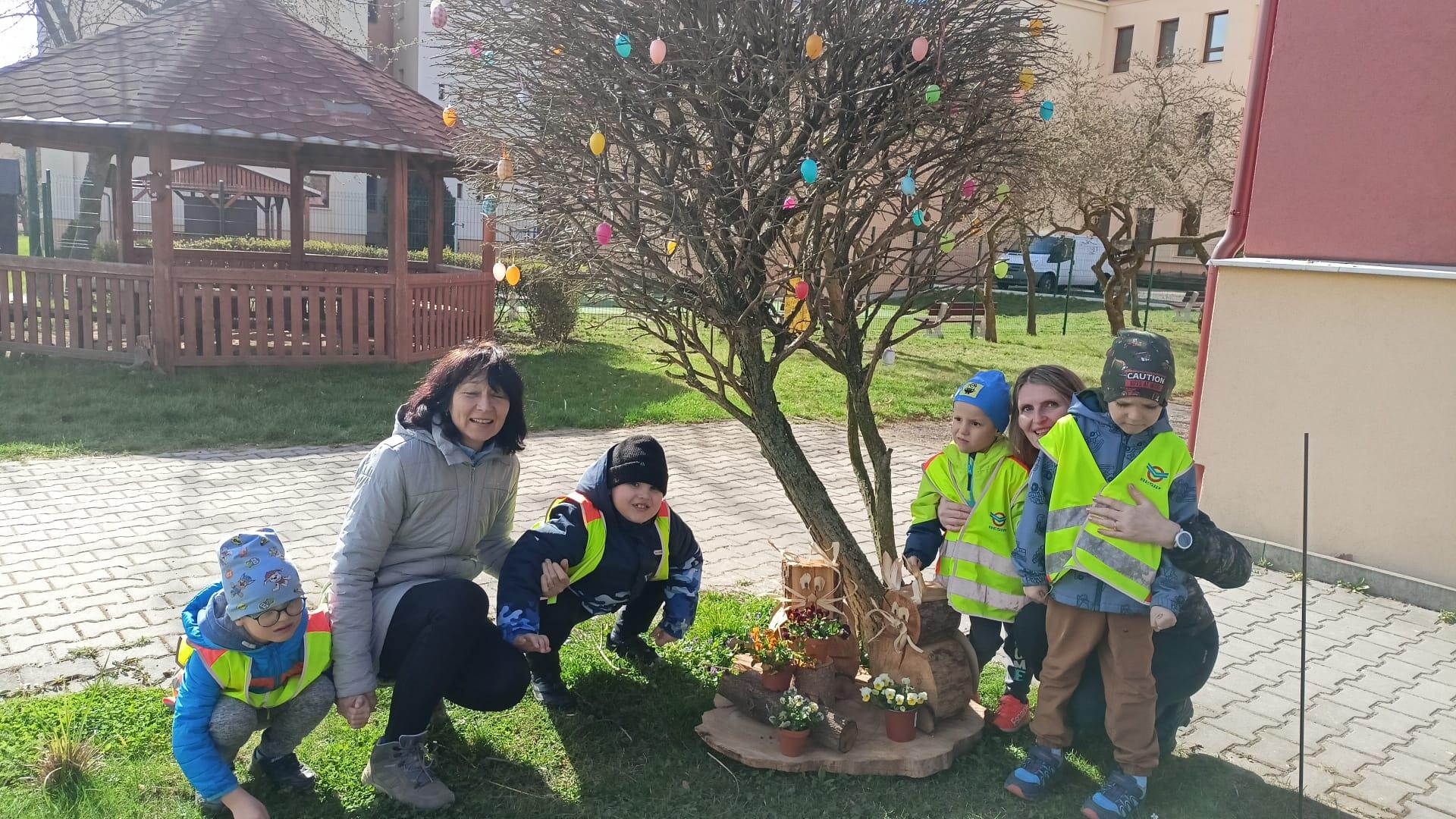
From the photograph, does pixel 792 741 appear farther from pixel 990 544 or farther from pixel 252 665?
pixel 252 665

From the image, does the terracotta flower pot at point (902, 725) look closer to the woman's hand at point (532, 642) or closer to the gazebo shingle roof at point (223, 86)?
the woman's hand at point (532, 642)

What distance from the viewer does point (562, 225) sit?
3.56 m

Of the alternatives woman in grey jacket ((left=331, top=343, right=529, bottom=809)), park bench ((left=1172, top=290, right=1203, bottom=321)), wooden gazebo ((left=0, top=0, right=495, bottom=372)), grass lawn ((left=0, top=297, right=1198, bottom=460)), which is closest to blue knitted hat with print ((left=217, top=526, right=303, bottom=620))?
woman in grey jacket ((left=331, top=343, right=529, bottom=809))

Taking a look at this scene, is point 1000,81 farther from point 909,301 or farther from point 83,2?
point 83,2

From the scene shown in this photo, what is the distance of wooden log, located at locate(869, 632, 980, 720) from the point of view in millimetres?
3531

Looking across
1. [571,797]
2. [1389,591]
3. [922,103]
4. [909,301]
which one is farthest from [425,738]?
[1389,591]

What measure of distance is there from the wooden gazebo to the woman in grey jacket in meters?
7.58

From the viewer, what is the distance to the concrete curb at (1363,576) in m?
5.36

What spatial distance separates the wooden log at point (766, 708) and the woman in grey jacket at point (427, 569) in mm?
737

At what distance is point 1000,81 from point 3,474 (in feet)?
21.6

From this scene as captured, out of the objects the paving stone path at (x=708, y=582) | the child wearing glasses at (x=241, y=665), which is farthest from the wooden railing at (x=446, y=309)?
the child wearing glasses at (x=241, y=665)

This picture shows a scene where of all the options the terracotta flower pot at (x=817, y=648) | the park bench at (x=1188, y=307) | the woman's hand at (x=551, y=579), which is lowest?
the terracotta flower pot at (x=817, y=648)

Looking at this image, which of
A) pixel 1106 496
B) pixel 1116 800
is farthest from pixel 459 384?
pixel 1116 800

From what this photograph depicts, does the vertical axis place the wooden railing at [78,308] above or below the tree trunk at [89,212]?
below
